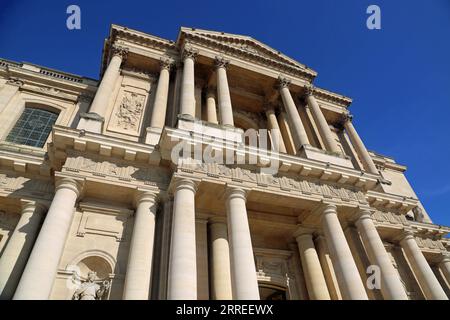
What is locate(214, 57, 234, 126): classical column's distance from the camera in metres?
15.1

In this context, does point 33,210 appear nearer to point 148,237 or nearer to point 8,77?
point 148,237

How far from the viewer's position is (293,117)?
17844 millimetres

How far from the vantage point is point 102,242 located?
35.1 ft

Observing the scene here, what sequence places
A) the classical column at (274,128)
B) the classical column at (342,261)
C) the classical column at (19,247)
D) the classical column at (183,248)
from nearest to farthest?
the classical column at (183,248), the classical column at (19,247), the classical column at (342,261), the classical column at (274,128)

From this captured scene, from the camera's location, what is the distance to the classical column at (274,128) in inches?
723

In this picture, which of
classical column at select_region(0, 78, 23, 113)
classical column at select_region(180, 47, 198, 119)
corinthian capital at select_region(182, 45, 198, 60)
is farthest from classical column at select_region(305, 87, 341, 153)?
classical column at select_region(0, 78, 23, 113)

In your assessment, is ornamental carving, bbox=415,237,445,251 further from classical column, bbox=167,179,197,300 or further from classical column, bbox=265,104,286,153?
classical column, bbox=167,179,197,300

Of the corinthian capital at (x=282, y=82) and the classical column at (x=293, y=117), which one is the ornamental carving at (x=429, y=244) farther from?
the corinthian capital at (x=282, y=82)

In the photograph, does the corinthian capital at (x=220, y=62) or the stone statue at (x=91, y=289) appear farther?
the corinthian capital at (x=220, y=62)

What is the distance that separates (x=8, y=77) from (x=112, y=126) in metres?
7.72

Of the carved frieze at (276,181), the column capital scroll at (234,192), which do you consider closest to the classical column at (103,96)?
the carved frieze at (276,181)
